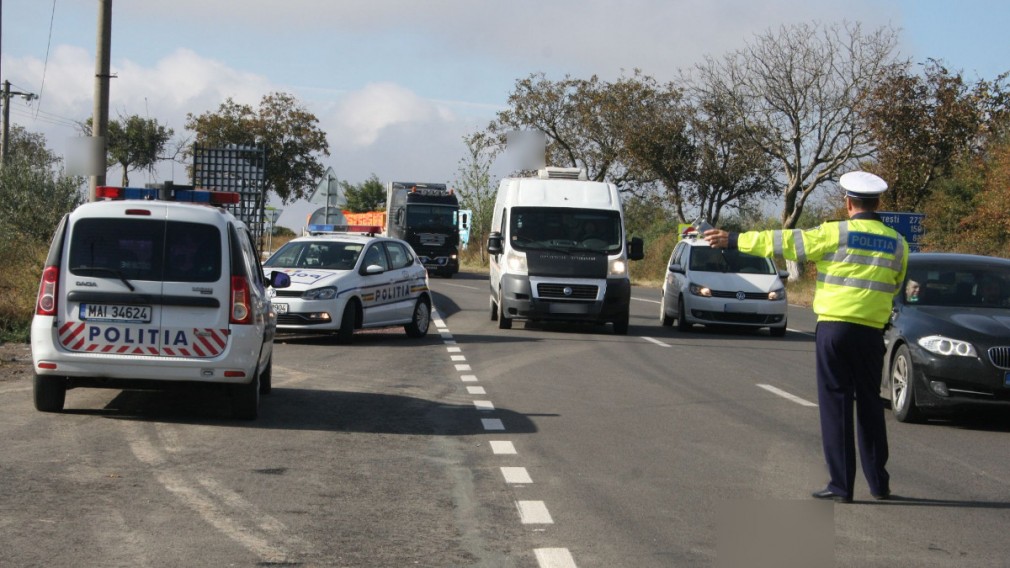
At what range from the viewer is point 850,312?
7.94 meters

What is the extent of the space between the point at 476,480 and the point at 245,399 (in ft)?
9.97

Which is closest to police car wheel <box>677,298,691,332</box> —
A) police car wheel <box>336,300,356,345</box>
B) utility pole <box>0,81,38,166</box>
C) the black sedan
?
police car wheel <box>336,300,356,345</box>

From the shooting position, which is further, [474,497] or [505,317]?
[505,317]

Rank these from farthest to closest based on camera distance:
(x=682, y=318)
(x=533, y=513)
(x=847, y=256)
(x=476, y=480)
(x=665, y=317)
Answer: (x=665, y=317)
(x=682, y=318)
(x=476, y=480)
(x=847, y=256)
(x=533, y=513)

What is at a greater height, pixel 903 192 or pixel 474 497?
pixel 903 192

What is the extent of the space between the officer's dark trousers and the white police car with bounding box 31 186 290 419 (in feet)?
15.6

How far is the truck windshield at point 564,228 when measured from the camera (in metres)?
22.5

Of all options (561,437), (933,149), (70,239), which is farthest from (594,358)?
(933,149)

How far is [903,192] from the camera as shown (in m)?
45.4

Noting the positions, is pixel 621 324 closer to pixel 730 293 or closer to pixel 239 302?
pixel 730 293

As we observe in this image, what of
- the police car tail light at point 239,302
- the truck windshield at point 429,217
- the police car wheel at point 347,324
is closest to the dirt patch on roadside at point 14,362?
the police car tail light at point 239,302

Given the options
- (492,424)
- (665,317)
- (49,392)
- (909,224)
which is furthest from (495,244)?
(909,224)

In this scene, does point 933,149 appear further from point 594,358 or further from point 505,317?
point 594,358

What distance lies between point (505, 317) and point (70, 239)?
41.3 ft
